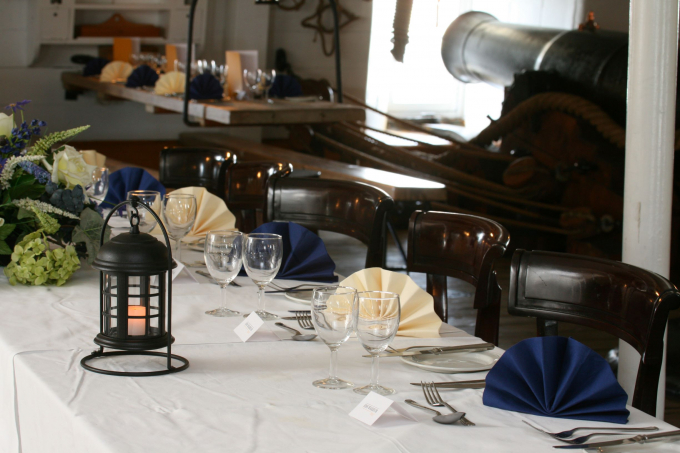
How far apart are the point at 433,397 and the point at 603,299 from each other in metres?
0.53

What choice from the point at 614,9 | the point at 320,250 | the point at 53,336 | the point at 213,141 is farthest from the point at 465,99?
the point at 53,336

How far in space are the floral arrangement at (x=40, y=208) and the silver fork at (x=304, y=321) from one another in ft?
1.64

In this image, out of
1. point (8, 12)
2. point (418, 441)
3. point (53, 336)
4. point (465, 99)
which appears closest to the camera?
point (418, 441)

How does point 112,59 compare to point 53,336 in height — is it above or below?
above

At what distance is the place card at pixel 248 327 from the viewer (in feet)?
4.41

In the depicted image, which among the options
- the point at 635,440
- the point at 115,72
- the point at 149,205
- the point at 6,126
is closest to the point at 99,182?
the point at 149,205

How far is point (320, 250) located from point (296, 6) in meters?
4.99

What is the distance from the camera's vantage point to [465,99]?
8.58m

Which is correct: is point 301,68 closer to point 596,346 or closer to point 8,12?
point 8,12

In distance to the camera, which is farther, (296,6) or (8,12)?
(296,6)

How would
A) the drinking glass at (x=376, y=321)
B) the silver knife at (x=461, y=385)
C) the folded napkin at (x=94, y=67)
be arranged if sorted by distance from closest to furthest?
the drinking glass at (x=376, y=321), the silver knife at (x=461, y=385), the folded napkin at (x=94, y=67)

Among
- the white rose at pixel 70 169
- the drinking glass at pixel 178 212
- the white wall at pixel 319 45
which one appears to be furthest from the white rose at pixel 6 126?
the white wall at pixel 319 45

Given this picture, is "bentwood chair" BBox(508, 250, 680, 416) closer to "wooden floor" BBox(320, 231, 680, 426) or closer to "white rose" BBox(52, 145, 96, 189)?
"white rose" BBox(52, 145, 96, 189)

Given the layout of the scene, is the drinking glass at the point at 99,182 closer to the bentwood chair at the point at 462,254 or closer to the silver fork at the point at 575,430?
the bentwood chair at the point at 462,254
